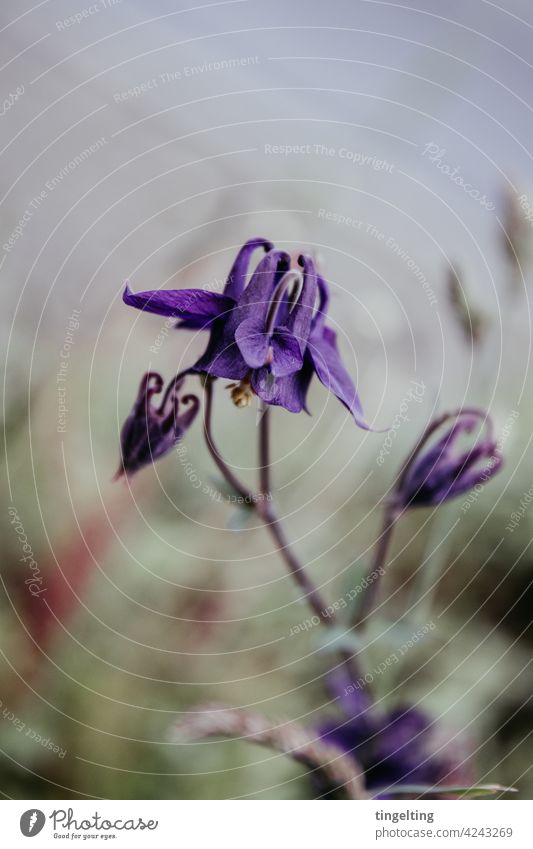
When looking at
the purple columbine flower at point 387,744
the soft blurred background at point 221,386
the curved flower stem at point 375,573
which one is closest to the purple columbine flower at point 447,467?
the curved flower stem at point 375,573

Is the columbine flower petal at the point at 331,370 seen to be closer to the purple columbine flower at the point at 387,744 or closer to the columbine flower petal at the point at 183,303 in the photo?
the columbine flower petal at the point at 183,303

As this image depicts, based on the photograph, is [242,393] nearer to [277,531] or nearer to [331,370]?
[331,370]

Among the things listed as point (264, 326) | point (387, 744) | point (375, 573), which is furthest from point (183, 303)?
point (387, 744)

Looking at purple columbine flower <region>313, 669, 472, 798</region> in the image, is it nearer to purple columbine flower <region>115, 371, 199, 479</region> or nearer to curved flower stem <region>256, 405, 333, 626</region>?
curved flower stem <region>256, 405, 333, 626</region>

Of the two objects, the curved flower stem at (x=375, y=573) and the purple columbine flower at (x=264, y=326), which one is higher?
the purple columbine flower at (x=264, y=326)

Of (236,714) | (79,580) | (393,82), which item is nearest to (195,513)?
(79,580)

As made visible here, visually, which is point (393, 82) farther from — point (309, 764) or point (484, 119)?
point (309, 764)

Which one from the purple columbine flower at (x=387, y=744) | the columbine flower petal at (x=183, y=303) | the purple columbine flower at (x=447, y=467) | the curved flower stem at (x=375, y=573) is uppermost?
the columbine flower petal at (x=183, y=303)
